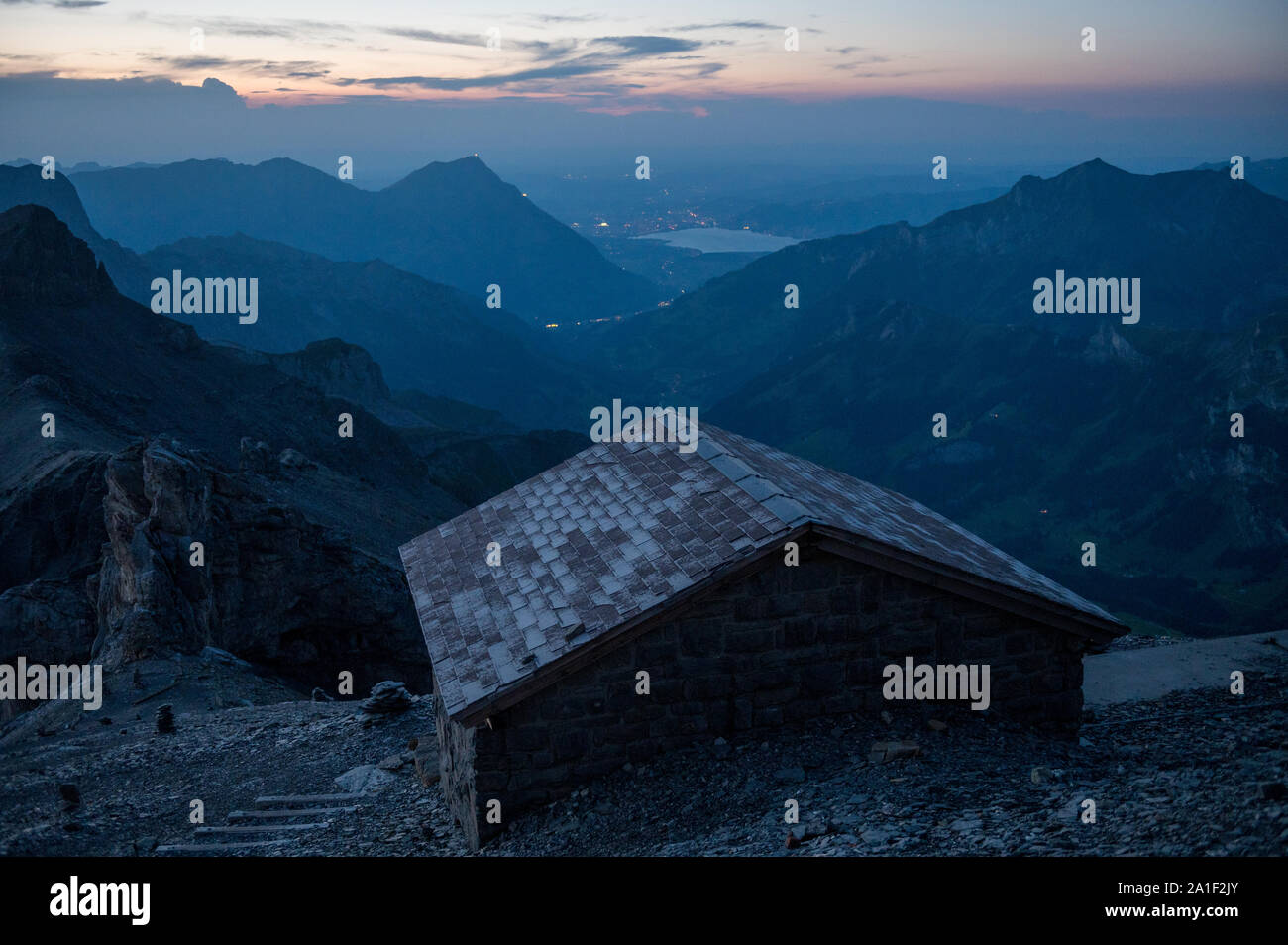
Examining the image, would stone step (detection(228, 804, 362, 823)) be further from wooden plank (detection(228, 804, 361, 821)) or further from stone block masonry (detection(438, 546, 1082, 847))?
stone block masonry (detection(438, 546, 1082, 847))

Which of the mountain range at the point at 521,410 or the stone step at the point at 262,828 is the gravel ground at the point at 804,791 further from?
the mountain range at the point at 521,410

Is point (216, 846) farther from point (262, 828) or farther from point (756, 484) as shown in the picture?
point (756, 484)

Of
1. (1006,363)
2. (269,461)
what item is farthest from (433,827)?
(1006,363)

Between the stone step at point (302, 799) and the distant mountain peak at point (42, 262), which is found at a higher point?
the distant mountain peak at point (42, 262)

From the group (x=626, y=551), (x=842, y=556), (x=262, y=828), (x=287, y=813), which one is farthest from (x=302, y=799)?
(x=842, y=556)

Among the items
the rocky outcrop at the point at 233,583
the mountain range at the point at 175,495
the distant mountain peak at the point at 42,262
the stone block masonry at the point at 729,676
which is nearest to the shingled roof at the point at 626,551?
the stone block masonry at the point at 729,676

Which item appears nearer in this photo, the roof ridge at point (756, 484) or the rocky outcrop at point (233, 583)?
the roof ridge at point (756, 484)

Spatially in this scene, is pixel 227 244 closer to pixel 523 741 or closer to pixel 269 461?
pixel 269 461
